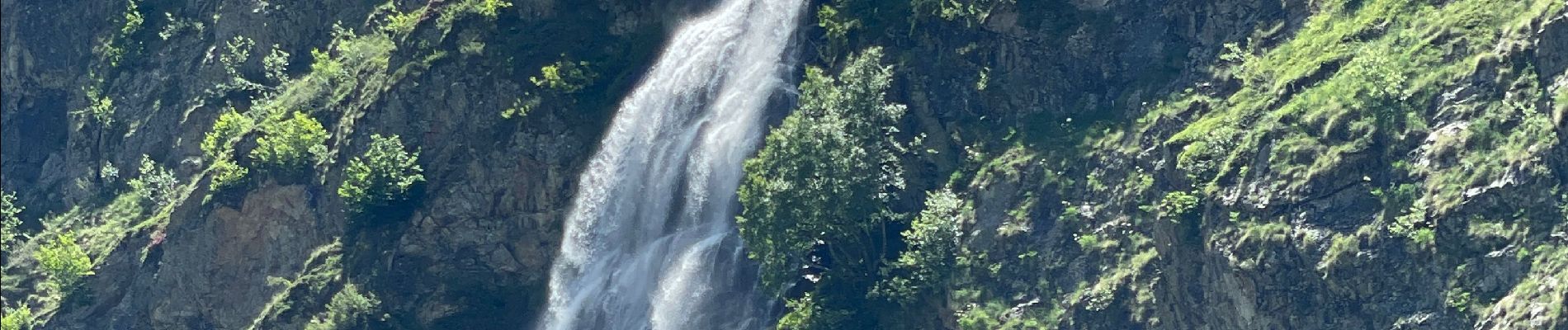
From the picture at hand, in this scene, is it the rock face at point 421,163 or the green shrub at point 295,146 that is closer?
the rock face at point 421,163

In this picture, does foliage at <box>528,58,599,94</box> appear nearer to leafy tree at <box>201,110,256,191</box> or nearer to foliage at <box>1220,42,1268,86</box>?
leafy tree at <box>201,110,256,191</box>

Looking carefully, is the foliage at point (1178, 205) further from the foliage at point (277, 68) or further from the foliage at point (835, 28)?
the foliage at point (277, 68)

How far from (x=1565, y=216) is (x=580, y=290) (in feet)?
125

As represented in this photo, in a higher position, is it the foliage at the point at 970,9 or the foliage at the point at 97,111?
the foliage at the point at 97,111

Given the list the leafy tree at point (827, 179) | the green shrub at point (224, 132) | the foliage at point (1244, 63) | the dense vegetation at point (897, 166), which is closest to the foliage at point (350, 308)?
the dense vegetation at point (897, 166)

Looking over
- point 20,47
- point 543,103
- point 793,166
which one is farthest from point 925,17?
point 20,47

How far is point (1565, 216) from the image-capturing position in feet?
264

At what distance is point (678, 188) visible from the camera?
101750mm

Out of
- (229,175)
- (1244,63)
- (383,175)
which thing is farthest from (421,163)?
(1244,63)

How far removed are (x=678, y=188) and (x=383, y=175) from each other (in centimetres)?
1204

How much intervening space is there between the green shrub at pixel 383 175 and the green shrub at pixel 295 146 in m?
3.13

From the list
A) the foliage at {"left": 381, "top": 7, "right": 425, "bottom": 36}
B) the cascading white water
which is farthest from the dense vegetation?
the cascading white water

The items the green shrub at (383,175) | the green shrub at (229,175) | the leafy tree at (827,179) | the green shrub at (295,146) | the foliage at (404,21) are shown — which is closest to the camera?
the leafy tree at (827,179)

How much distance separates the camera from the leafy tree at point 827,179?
3686 inches
